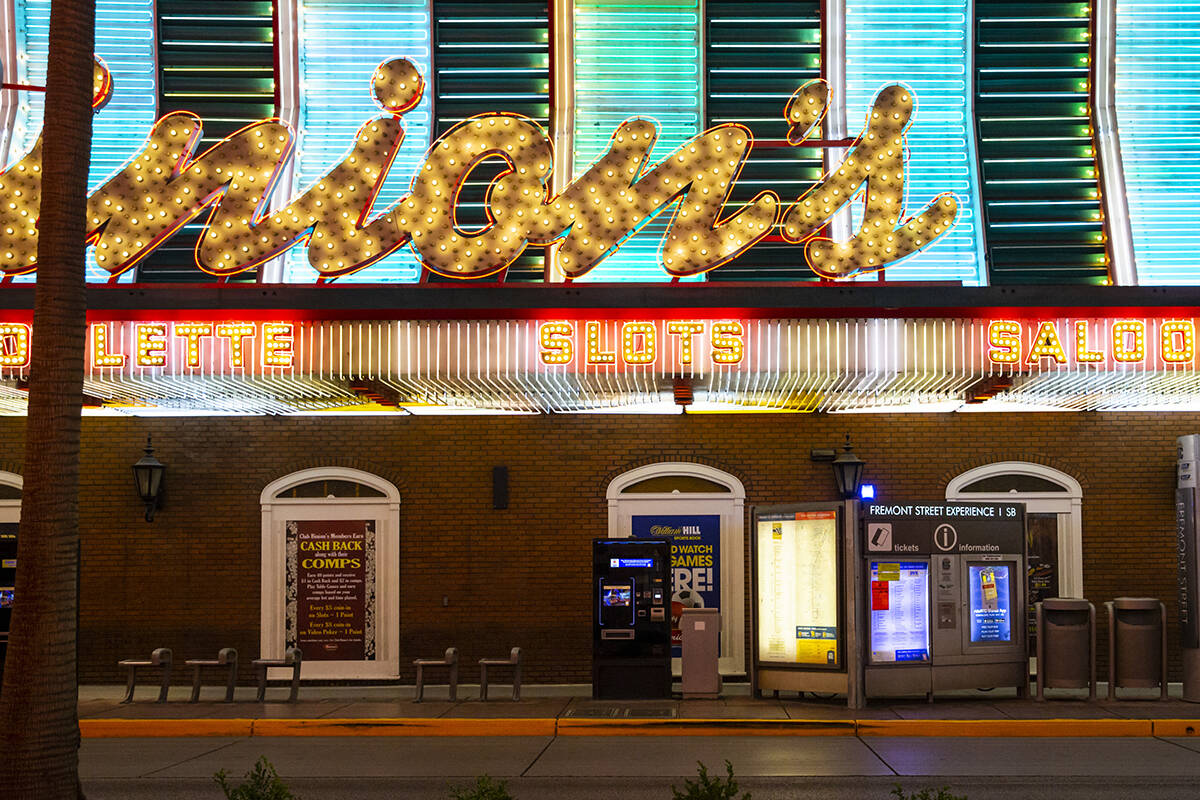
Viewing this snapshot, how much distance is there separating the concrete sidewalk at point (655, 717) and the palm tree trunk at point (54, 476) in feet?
22.0

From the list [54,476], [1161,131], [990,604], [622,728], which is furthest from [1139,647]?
[54,476]

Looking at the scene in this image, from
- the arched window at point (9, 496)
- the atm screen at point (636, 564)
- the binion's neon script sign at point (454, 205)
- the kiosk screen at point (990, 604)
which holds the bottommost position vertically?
the kiosk screen at point (990, 604)

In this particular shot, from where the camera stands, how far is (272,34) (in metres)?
19.5

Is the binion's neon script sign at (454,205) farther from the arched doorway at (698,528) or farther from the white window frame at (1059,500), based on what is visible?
the white window frame at (1059,500)

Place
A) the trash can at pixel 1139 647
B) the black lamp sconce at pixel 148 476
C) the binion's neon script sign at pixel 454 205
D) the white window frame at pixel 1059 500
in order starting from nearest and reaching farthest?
the binion's neon script sign at pixel 454 205 → the trash can at pixel 1139 647 → the black lamp sconce at pixel 148 476 → the white window frame at pixel 1059 500

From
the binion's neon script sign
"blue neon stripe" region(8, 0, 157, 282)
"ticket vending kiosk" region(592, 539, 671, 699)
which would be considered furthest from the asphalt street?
"blue neon stripe" region(8, 0, 157, 282)

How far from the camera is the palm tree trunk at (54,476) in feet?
25.5

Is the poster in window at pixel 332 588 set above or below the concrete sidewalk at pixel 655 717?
above

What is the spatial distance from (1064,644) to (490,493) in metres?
7.89

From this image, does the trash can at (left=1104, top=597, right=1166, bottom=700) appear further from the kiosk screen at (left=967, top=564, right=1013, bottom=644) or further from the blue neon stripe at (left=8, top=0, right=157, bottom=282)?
the blue neon stripe at (left=8, top=0, right=157, bottom=282)

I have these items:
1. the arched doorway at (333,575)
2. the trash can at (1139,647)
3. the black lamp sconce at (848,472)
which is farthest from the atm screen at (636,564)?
the trash can at (1139,647)

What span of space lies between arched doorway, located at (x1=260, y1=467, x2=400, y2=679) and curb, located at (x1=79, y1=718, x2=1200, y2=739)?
3.19 metres

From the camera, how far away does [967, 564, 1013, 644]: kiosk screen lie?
1586cm

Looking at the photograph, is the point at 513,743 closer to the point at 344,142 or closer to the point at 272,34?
the point at 344,142
